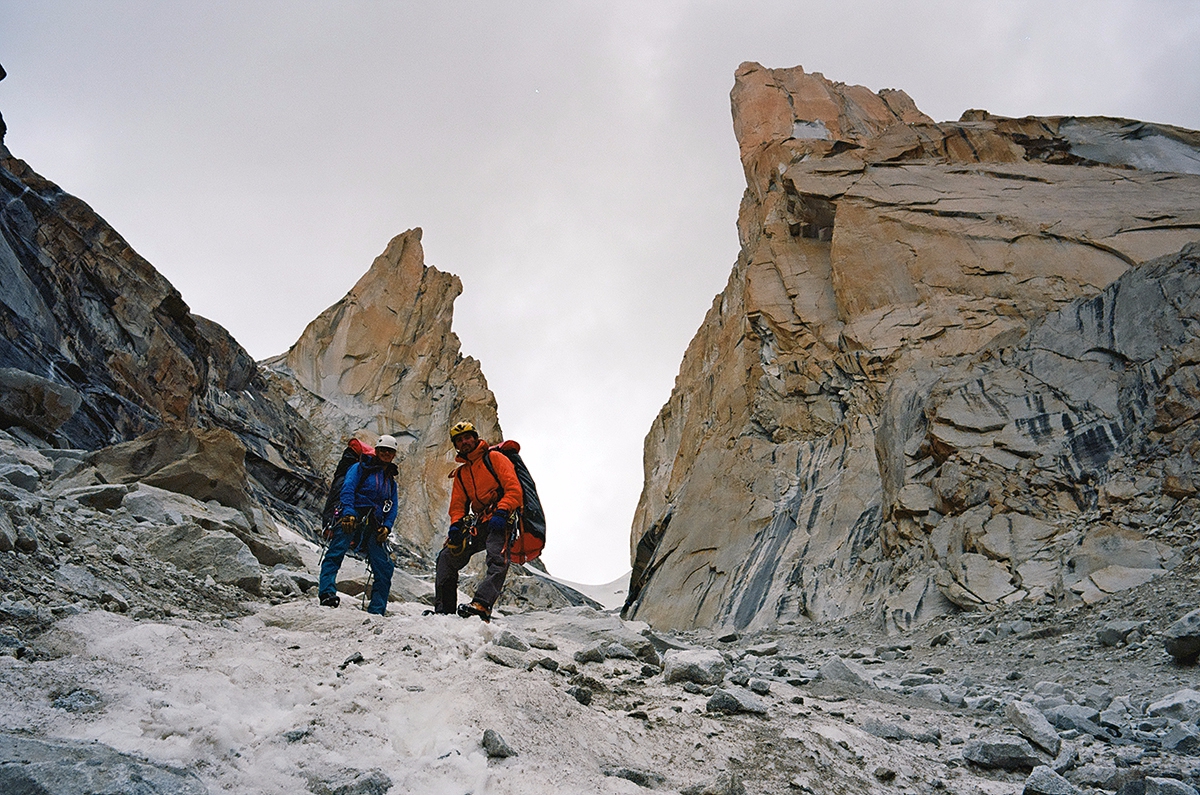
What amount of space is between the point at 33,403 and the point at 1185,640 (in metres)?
16.9

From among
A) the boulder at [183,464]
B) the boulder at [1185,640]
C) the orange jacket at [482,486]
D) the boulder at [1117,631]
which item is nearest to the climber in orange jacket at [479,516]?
the orange jacket at [482,486]

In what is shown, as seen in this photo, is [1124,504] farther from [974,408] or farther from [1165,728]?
[1165,728]

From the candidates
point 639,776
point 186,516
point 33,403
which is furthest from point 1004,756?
point 33,403

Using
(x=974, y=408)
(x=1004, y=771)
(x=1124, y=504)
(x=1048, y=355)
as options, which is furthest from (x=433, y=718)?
(x=1048, y=355)

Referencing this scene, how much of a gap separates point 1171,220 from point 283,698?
2507 centimetres

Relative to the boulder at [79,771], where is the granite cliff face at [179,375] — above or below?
above

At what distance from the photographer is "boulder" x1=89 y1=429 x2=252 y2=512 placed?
36.1ft

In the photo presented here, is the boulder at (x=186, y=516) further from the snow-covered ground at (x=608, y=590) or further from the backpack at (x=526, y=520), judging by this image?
the snow-covered ground at (x=608, y=590)

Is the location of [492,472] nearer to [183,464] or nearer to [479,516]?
[479,516]

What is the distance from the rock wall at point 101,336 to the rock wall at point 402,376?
22159 millimetres

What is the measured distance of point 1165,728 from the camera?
3.97 metres

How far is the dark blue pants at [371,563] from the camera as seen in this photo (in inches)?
254

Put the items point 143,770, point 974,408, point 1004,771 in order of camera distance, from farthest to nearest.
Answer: point 974,408 → point 1004,771 → point 143,770

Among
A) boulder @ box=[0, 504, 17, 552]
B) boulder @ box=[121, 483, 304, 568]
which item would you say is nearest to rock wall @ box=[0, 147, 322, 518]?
boulder @ box=[121, 483, 304, 568]
